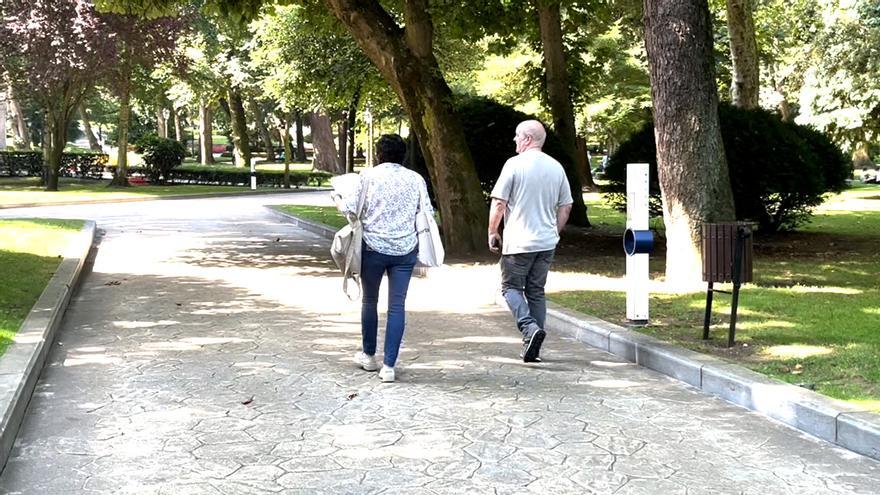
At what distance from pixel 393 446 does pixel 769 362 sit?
3.14 metres

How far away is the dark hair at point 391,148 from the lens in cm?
668

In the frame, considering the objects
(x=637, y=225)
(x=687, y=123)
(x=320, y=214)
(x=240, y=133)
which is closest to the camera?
(x=637, y=225)

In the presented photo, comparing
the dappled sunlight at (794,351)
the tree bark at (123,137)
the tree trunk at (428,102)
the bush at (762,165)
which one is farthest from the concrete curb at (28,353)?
the tree bark at (123,137)

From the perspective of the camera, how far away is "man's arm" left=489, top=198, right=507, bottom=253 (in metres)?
6.98

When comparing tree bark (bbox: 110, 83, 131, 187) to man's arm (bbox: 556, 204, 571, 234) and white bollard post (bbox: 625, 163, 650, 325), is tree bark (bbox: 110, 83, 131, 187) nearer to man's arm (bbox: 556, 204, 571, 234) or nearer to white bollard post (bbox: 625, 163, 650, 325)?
white bollard post (bbox: 625, 163, 650, 325)

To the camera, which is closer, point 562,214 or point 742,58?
point 562,214

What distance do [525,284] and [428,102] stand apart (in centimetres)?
738

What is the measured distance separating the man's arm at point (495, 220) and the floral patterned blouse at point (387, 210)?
0.66 meters

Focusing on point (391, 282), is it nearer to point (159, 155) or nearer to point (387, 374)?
point (387, 374)

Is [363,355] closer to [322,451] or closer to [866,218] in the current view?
[322,451]

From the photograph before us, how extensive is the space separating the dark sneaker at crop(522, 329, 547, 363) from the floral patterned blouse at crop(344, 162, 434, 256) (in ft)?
4.02

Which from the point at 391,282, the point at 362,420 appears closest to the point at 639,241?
the point at 391,282

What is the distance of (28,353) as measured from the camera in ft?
22.3

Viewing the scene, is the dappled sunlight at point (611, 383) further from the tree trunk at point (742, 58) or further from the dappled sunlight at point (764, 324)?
the tree trunk at point (742, 58)
